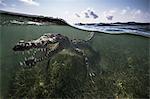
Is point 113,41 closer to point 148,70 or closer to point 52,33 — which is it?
point 148,70

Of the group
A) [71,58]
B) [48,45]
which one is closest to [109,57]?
[71,58]

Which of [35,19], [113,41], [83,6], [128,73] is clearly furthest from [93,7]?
[128,73]

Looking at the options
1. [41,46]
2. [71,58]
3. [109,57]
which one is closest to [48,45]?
[41,46]

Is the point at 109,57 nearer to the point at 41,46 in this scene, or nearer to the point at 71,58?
the point at 71,58

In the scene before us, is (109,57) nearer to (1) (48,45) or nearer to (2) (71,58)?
(2) (71,58)

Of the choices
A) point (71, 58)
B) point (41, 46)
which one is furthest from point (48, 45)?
point (71, 58)

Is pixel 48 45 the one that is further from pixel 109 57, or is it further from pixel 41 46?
pixel 109 57
